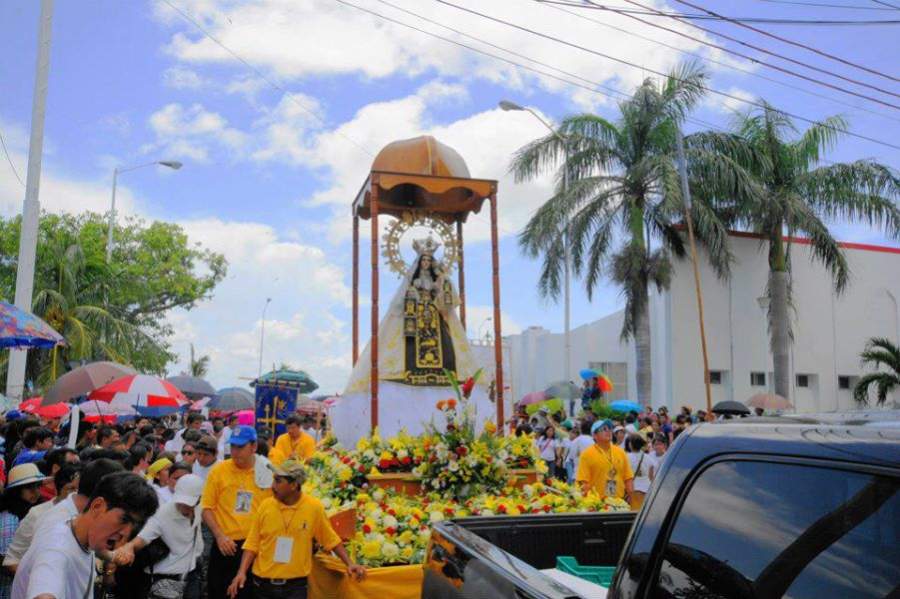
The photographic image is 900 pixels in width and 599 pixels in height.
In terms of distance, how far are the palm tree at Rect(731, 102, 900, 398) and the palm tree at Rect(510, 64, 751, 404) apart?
1.34 meters

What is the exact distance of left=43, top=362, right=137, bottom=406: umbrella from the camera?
1475 cm

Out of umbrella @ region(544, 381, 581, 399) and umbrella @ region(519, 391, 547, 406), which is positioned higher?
umbrella @ region(544, 381, 581, 399)

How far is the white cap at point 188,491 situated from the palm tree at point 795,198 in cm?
2179

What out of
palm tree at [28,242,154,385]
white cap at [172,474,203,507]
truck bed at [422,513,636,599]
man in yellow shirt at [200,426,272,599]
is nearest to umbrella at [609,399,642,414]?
palm tree at [28,242,154,385]

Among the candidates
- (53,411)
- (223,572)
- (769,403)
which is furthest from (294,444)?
(769,403)

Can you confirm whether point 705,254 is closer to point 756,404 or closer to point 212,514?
point 756,404

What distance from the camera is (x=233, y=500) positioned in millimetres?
6629

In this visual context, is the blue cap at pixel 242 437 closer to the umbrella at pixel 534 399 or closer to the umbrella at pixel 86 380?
the umbrella at pixel 86 380

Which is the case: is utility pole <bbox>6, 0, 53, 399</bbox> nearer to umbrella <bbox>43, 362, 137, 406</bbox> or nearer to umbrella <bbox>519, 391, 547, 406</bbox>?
umbrella <bbox>43, 362, 137, 406</bbox>

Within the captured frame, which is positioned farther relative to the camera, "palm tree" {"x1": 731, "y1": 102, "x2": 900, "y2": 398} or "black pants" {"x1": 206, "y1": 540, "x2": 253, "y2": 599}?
"palm tree" {"x1": 731, "y1": 102, "x2": 900, "y2": 398}

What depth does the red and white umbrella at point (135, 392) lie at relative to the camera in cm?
1394

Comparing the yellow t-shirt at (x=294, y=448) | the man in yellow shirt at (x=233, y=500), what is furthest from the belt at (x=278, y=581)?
the yellow t-shirt at (x=294, y=448)

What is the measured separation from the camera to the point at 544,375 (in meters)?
36.6

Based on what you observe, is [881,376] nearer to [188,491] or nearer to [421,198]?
[421,198]
